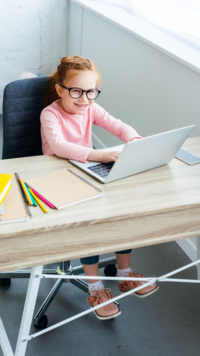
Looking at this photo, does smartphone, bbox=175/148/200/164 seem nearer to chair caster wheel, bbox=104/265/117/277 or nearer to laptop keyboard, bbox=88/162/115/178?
laptop keyboard, bbox=88/162/115/178

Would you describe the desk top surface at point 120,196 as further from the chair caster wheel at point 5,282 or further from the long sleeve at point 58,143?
the chair caster wheel at point 5,282

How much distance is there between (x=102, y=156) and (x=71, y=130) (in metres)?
0.28

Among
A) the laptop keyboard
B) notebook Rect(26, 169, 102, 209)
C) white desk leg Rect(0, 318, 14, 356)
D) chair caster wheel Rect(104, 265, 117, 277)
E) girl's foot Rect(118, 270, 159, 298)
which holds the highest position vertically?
the laptop keyboard

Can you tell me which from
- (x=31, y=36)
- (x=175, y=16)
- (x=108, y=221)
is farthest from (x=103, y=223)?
(x=31, y=36)

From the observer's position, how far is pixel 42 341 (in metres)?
1.29

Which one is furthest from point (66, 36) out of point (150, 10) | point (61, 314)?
point (61, 314)

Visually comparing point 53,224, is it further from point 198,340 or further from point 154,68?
point 154,68

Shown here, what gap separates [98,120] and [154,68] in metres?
0.62

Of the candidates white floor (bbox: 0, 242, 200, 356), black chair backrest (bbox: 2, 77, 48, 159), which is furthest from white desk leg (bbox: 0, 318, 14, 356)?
black chair backrest (bbox: 2, 77, 48, 159)

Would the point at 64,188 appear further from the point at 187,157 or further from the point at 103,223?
the point at 187,157

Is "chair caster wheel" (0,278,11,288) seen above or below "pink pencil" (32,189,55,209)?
below

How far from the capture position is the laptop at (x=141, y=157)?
978 mm

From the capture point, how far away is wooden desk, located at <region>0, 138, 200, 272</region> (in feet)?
2.77

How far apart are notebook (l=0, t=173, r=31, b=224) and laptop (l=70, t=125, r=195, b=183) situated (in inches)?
10.0
